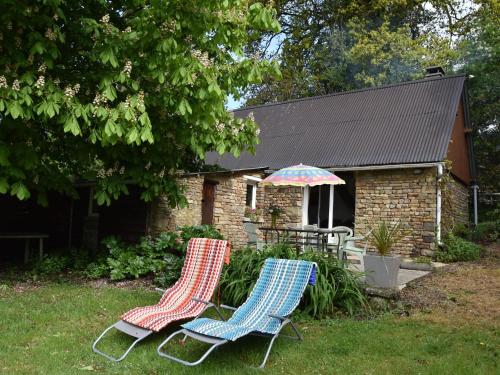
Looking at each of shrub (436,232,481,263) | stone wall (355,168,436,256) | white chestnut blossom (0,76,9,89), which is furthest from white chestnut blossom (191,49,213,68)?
shrub (436,232,481,263)

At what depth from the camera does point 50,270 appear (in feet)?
28.7

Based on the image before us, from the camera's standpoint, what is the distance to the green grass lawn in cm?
408

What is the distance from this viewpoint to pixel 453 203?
1373 cm

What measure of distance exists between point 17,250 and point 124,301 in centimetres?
679

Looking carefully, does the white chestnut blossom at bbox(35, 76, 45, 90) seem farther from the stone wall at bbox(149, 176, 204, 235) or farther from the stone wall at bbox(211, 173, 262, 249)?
the stone wall at bbox(211, 173, 262, 249)

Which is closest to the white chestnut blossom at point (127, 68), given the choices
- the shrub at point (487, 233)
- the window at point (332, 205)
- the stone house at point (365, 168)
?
the stone house at point (365, 168)

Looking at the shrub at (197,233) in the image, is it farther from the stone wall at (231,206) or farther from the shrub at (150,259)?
the stone wall at (231,206)

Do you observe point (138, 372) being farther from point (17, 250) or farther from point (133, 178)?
point (17, 250)

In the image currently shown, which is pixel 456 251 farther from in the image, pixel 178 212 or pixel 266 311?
pixel 266 311

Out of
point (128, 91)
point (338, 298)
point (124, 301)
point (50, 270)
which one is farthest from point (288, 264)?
point (50, 270)

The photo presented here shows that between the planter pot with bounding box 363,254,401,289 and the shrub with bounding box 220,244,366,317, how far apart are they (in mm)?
298

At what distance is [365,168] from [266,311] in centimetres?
853

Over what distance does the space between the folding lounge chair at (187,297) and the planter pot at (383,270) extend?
2.16 m

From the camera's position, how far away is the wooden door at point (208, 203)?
1188 centimetres
